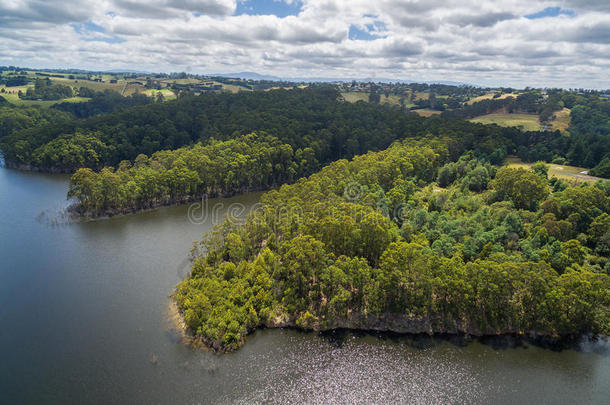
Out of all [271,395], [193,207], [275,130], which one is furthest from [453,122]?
[271,395]

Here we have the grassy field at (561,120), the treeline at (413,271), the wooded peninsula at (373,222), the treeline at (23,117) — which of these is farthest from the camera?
the grassy field at (561,120)

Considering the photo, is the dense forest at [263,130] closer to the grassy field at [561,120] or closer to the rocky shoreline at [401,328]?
the grassy field at [561,120]

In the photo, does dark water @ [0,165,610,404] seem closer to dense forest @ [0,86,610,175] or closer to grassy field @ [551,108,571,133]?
dense forest @ [0,86,610,175]

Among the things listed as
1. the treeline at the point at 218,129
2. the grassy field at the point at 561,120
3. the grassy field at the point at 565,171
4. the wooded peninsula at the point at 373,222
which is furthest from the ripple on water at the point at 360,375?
the grassy field at the point at 561,120

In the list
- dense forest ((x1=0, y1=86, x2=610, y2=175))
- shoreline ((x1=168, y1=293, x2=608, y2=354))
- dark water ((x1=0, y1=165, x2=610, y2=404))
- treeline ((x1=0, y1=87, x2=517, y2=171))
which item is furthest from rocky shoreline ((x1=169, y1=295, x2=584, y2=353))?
treeline ((x1=0, y1=87, x2=517, y2=171))

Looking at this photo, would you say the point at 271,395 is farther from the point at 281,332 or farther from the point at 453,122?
the point at 453,122
